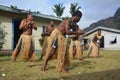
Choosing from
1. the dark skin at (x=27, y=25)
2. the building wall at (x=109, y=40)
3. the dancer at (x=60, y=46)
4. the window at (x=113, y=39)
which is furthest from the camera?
the window at (x=113, y=39)

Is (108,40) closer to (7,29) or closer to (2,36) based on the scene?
(7,29)

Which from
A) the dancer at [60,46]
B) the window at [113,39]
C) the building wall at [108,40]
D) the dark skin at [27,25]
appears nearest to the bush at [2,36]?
the dark skin at [27,25]

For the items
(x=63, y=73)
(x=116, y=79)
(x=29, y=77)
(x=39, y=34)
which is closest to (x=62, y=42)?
(x=63, y=73)

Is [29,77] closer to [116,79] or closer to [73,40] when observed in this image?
[116,79]

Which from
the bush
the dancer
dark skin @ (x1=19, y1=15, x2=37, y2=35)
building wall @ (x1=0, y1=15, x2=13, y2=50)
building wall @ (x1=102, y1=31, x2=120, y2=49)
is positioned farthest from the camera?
building wall @ (x1=102, y1=31, x2=120, y2=49)

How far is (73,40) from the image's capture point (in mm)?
14688

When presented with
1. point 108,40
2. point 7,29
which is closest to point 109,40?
point 108,40

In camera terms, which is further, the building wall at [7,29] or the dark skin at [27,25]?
the building wall at [7,29]

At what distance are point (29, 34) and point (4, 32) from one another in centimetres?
829

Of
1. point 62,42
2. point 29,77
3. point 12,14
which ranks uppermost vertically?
point 12,14

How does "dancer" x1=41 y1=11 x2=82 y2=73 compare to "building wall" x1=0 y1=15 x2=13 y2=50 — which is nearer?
"dancer" x1=41 y1=11 x2=82 y2=73

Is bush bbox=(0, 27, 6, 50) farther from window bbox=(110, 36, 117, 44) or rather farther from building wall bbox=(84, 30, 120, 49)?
window bbox=(110, 36, 117, 44)

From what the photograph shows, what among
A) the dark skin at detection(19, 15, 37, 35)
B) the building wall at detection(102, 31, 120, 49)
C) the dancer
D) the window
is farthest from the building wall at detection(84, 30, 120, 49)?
the dancer

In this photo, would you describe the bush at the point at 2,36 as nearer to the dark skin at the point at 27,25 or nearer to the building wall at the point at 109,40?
the dark skin at the point at 27,25
